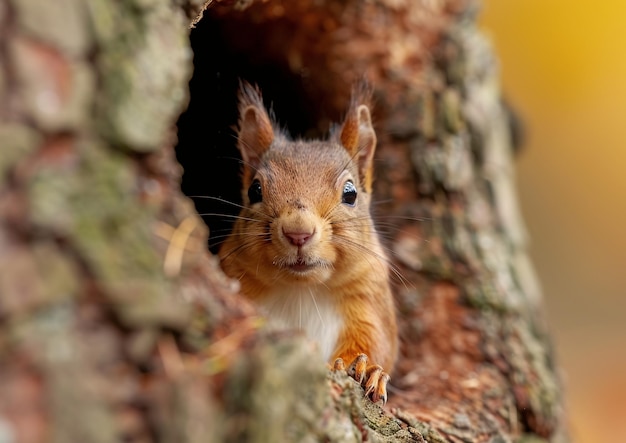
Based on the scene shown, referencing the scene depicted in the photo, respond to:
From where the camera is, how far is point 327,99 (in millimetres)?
2533

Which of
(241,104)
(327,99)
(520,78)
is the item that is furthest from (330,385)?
(520,78)

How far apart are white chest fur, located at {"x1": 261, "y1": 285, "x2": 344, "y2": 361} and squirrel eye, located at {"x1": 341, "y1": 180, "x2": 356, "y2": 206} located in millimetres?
242

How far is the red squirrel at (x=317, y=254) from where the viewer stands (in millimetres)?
1809

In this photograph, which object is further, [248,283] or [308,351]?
[248,283]

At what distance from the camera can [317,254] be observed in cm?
180

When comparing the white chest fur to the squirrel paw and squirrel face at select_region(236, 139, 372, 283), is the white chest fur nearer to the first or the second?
squirrel face at select_region(236, 139, 372, 283)

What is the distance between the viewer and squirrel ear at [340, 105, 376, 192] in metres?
2.19

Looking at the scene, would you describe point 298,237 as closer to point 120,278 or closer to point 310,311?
point 310,311

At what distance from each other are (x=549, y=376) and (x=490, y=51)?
42.3 inches

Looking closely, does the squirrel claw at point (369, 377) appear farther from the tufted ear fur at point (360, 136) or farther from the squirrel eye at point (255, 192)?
the tufted ear fur at point (360, 136)

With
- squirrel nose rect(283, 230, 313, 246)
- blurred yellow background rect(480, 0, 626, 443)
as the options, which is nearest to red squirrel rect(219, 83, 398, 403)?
squirrel nose rect(283, 230, 313, 246)

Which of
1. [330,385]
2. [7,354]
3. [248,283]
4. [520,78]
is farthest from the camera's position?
[520,78]

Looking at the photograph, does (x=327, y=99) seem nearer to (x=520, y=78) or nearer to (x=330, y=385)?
(x=330, y=385)

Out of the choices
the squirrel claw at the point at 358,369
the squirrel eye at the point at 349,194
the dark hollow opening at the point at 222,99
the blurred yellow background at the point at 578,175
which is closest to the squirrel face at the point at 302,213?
the squirrel eye at the point at 349,194
